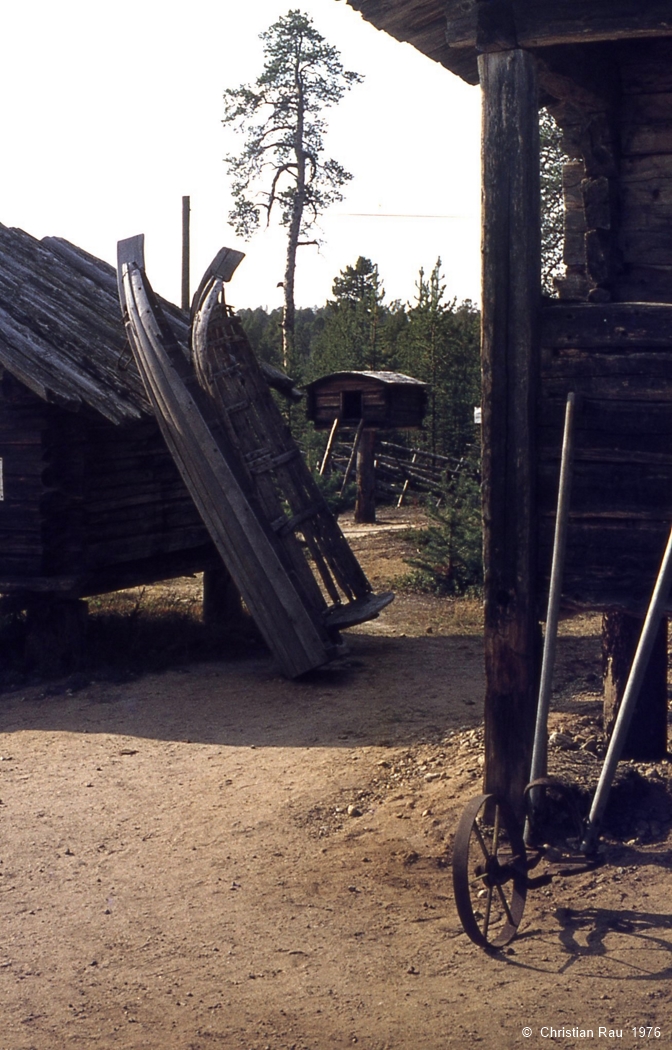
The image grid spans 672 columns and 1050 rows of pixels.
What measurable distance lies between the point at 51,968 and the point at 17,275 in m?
8.44

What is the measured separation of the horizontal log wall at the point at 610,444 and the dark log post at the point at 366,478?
13783mm

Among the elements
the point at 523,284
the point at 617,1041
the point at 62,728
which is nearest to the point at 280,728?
the point at 62,728

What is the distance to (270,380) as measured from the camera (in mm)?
12625

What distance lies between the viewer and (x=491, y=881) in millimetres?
4352

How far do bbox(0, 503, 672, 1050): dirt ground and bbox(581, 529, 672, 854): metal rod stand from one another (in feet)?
1.02

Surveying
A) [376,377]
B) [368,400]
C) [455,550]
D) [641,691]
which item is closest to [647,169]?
[641,691]

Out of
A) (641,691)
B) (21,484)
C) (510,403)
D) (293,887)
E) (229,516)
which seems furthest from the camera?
(21,484)

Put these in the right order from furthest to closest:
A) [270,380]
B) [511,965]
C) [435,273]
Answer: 1. [435,273]
2. [270,380]
3. [511,965]

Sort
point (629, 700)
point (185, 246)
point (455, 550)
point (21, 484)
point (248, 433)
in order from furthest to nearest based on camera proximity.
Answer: point (185, 246), point (455, 550), point (21, 484), point (248, 433), point (629, 700)

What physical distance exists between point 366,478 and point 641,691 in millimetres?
13090

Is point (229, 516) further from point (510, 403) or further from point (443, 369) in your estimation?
point (443, 369)

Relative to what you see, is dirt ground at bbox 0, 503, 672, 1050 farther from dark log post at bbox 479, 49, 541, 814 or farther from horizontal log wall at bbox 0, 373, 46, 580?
horizontal log wall at bbox 0, 373, 46, 580

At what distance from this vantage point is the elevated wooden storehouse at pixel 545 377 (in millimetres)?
5066

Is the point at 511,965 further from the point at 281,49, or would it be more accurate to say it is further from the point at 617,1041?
the point at 281,49
